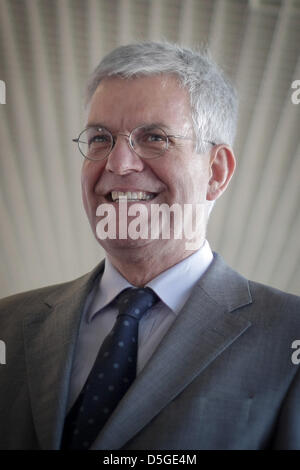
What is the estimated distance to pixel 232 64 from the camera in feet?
7.66

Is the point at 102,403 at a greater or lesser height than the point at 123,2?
lesser

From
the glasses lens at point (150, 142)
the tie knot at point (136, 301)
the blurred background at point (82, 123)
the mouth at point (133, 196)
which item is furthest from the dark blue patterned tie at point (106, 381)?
the blurred background at point (82, 123)

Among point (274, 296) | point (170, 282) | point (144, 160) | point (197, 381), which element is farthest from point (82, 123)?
point (197, 381)

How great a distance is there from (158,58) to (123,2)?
1.00m

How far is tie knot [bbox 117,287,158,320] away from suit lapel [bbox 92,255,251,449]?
0.12 metres

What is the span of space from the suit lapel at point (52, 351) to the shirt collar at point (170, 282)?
5cm

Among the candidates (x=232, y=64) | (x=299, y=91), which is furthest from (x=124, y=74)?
(x=299, y=91)

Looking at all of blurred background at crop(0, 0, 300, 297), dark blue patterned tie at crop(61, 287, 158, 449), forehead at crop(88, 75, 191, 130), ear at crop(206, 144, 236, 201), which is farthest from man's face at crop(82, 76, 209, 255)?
blurred background at crop(0, 0, 300, 297)

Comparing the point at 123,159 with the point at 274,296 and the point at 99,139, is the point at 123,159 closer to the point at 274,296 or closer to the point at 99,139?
the point at 99,139

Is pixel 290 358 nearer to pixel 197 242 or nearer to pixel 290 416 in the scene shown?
pixel 290 416

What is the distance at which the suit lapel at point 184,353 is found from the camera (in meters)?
1.02

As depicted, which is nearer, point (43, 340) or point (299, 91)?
point (43, 340)

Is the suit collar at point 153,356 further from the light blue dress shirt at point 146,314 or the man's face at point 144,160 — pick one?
the man's face at point 144,160

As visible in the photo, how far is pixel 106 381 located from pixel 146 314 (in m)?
0.23
